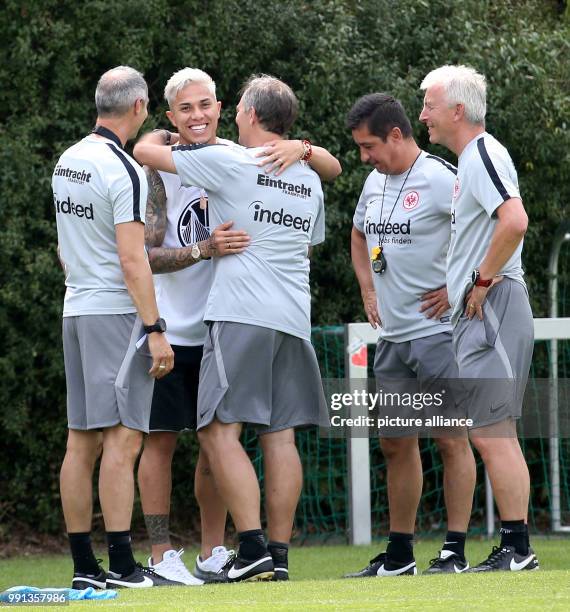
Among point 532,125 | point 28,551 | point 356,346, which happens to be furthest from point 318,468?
point 532,125

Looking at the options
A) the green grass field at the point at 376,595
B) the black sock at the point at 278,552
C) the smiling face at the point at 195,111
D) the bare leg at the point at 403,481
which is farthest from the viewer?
the smiling face at the point at 195,111

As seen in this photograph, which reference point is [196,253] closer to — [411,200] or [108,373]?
[108,373]

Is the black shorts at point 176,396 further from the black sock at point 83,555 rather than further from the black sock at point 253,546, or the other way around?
the black sock at point 253,546

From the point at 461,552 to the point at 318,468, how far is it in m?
3.77

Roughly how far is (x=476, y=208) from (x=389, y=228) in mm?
574

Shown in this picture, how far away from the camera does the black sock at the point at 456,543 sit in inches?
245

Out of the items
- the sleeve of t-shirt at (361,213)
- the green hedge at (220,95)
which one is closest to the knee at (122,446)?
the sleeve of t-shirt at (361,213)

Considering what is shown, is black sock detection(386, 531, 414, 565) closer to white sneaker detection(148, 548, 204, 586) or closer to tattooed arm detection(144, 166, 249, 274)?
white sneaker detection(148, 548, 204, 586)

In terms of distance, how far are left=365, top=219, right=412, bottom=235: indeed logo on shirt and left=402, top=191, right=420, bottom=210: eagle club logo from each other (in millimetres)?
72

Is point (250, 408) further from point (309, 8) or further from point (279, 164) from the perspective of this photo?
point (309, 8)

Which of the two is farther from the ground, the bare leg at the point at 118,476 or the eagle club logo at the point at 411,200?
the eagle club logo at the point at 411,200

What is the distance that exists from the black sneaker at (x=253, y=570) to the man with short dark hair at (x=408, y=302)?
76cm

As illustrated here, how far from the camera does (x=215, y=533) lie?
6.52m

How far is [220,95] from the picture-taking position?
9.80 meters
